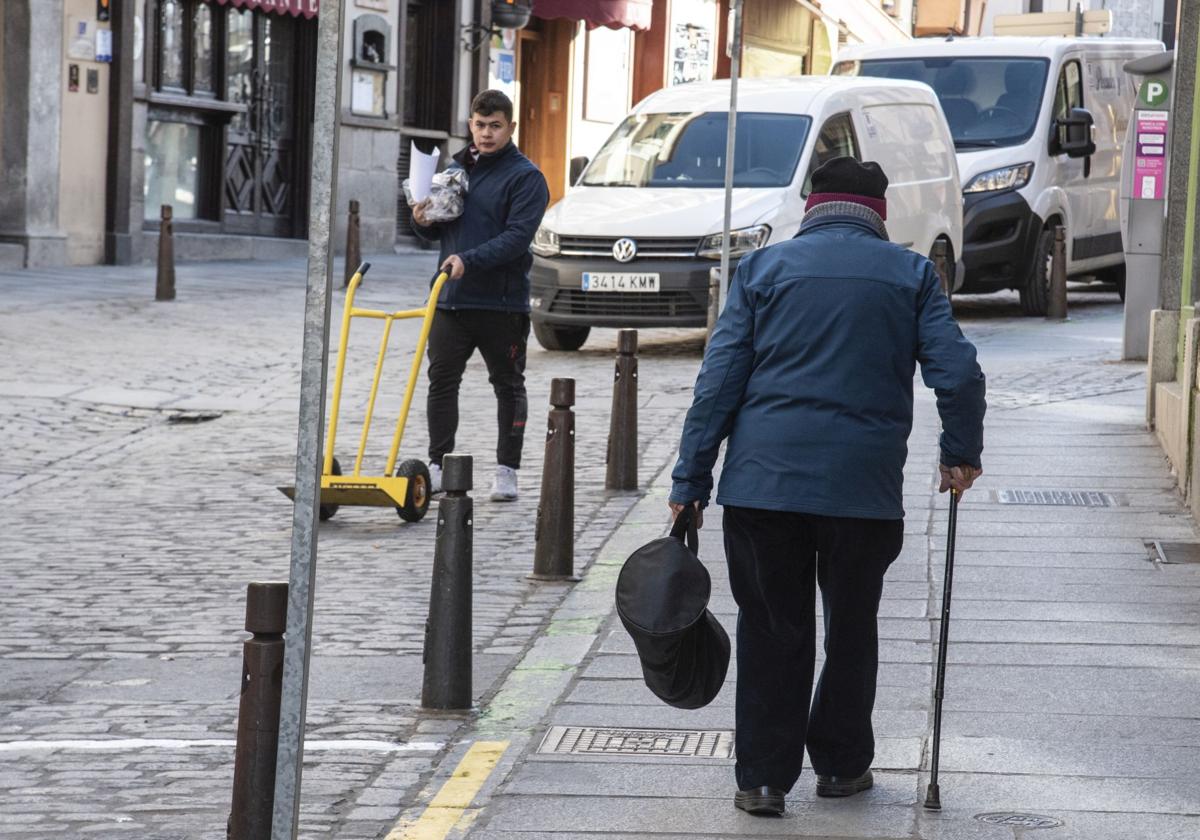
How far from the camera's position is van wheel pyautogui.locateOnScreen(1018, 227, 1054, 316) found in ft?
64.2

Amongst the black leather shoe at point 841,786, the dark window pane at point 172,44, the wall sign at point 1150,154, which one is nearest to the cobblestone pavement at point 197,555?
the black leather shoe at point 841,786

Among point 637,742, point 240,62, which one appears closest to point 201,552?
point 637,742

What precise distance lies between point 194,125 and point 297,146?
6.57 ft

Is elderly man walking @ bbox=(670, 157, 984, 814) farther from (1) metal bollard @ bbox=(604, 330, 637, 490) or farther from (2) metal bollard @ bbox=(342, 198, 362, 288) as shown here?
(2) metal bollard @ bbox=(342, 198, 362, 288)

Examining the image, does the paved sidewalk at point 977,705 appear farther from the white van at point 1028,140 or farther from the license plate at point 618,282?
the white van at point 1028,140

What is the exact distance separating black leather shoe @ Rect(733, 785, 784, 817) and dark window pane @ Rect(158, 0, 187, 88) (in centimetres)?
1942

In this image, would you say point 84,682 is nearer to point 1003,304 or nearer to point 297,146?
point 1003,304

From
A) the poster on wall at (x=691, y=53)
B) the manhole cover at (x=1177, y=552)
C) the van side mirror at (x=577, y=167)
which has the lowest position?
the manhole cover at (x=1177, y=552)

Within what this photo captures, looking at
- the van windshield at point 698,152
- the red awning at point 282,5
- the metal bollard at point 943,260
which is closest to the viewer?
the van windshield at point 698,152

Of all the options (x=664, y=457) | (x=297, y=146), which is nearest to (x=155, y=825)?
(x=664, y=457)

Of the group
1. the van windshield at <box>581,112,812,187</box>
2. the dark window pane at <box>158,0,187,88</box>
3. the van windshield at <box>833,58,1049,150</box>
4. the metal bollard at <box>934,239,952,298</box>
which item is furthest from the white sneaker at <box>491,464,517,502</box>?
the dark window pane at <box>158,0,187,88</box>

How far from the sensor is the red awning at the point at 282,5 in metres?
23.6

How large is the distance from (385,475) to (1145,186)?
303 inches

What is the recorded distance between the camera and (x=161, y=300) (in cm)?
1805
